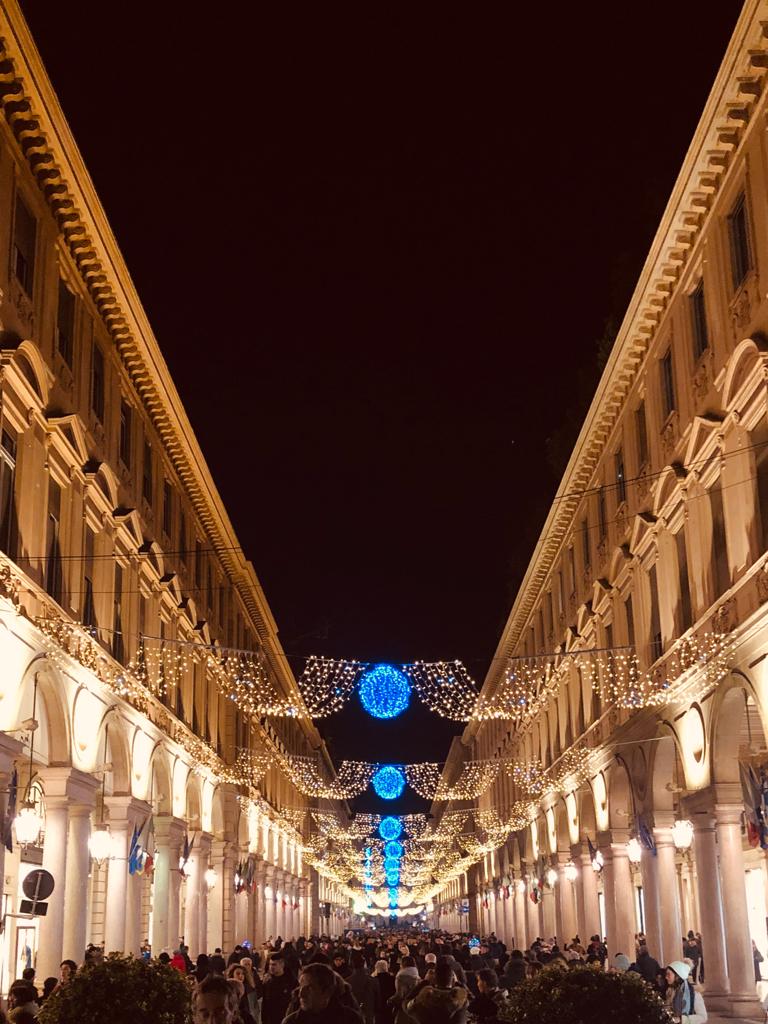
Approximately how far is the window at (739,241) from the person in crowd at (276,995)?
12.3 meters

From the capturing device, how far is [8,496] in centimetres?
2059

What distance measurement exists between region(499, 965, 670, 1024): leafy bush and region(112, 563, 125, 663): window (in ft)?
69.5

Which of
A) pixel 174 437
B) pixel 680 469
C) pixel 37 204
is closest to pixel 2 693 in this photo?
pixel 37 204

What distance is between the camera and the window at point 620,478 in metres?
31.9

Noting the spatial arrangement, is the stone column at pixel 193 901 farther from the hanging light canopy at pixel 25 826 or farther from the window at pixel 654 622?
the hanging light canopy at pixel 25 826

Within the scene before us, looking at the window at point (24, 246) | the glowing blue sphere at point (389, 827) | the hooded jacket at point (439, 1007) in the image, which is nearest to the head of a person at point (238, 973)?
the hooded jacket at point (439, 1007)

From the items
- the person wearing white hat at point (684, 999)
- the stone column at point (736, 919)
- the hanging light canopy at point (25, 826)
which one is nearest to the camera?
the person wearing white hat at point (684, 999)

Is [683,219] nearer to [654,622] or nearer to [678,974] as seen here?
[654,622]

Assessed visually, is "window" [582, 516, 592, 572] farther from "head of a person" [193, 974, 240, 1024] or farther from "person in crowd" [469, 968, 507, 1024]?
"head of a person" [193, 974, 240, 1024]

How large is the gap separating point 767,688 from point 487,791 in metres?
57.8

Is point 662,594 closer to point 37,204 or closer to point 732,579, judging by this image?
point 732,579

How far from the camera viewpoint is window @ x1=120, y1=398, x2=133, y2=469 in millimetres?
29578

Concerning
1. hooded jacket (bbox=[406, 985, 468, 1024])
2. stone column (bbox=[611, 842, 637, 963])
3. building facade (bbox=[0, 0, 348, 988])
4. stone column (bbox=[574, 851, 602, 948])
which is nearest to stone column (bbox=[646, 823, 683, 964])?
stone column (bbox=[611, 842, 637, 963])

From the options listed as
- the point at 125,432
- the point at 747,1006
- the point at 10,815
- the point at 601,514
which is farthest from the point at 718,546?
the point at 125,432
